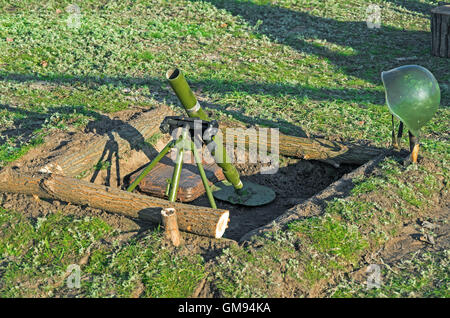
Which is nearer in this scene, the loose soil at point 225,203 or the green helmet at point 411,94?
the loose soil at point 225,203

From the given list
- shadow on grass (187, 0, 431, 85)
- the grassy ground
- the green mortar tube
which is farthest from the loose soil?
shadow on grass (187, 0, 431, 85)

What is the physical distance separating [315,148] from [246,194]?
3.83 feet

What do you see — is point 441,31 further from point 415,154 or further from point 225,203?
point 225,203

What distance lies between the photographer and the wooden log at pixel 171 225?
510 centimetres

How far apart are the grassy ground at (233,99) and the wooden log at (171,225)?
0.13m

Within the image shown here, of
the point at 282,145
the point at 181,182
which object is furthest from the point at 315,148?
the point at 181,182

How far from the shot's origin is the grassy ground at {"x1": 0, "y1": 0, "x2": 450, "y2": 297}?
4941 mm

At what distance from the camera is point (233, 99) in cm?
912

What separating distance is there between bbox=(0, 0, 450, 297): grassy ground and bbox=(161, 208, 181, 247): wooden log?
13 cm

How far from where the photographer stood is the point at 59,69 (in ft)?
32.4

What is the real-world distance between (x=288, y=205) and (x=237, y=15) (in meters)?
7.96

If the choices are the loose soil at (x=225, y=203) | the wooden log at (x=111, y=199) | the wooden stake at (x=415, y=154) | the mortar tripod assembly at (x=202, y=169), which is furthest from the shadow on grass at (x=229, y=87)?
the wooden log at (x=111, y=199)

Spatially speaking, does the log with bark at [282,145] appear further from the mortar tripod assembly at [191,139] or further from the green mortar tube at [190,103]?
the green mortar tube at [190,103]
